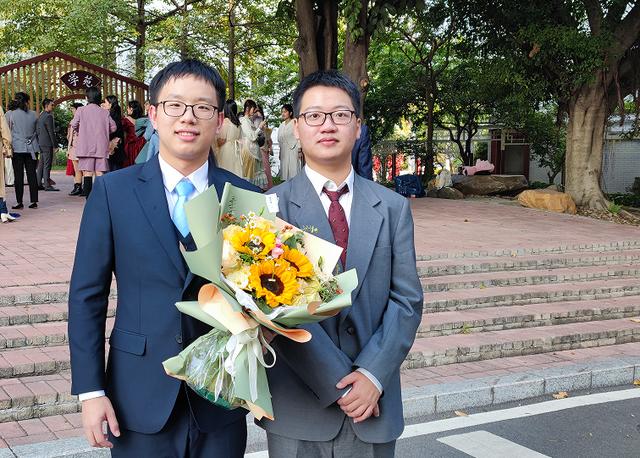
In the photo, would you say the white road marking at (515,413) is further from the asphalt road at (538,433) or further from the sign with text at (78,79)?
the sign with text at (78,79)

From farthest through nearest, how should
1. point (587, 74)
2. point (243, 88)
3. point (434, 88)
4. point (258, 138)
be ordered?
point (243, 88) < point (434, 88) < point (587, 74) < point (258, 138)

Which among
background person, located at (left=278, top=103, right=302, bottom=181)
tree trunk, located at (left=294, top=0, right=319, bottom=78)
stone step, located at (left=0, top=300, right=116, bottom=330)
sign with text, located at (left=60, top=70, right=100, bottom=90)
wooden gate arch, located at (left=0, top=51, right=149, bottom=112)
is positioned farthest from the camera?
sign with text, located at (left=60, top=70, right=100, bottom=90)

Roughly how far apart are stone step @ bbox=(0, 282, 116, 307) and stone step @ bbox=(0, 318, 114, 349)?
46cm

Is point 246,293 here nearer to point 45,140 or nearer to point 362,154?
point 362,154

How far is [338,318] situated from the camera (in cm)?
243

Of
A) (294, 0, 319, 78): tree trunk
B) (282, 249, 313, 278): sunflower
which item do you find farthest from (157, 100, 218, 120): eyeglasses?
(294, 0, 319, 78): tree trunk

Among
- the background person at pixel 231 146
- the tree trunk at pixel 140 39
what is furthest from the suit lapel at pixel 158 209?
the tree trunk at pixel 140 39

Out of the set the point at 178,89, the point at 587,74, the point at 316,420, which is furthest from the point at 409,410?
the point at 587,74

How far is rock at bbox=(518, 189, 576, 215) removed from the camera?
1641cm

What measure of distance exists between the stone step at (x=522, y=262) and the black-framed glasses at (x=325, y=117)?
6379 millimetres

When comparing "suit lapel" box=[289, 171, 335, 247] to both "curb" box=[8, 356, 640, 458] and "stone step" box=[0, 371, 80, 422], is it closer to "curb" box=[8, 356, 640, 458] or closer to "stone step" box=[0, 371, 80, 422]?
"curb" box=[8, 356, 640, 458]

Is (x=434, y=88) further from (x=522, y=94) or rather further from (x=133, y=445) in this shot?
(x=133, y=445)

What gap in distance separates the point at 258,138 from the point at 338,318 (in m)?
11.5

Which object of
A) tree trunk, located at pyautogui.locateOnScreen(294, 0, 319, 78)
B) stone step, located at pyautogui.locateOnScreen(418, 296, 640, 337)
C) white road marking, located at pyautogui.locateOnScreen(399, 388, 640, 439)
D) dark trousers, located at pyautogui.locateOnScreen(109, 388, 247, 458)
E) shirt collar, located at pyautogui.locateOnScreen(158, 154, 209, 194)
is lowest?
white road marking, located at pyautogui.locateOnScreen(399, 388, 640, 439)
